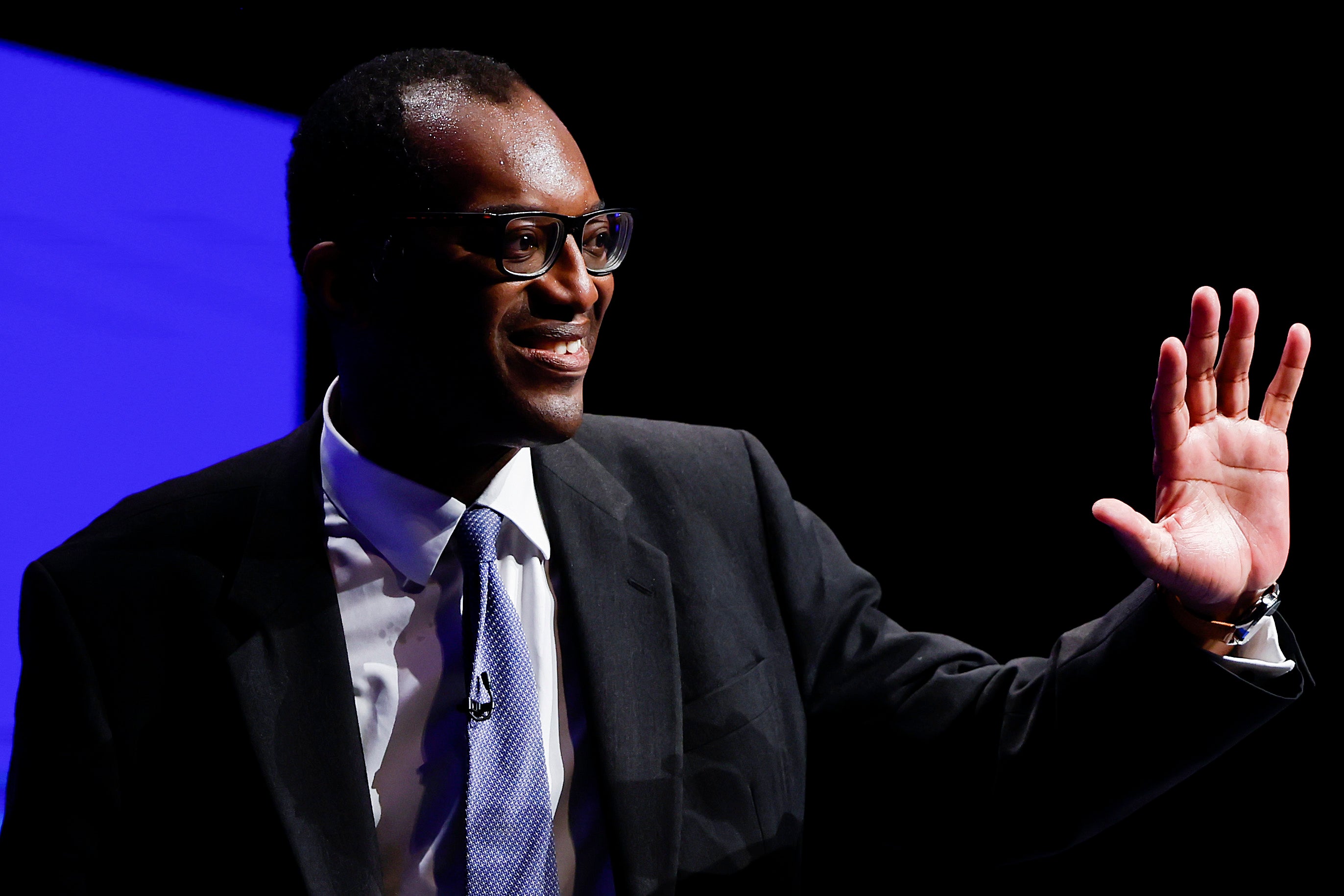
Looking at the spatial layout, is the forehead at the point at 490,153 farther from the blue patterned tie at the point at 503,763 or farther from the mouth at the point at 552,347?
the blue patterned tie at the point at 503,763

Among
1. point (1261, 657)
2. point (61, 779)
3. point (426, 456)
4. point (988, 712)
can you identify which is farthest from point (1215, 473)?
point (61, 779)

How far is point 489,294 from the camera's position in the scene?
136 centimetres

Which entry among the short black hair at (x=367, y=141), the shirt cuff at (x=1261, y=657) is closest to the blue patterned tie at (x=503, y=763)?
the short black hair at (x=367, y=141)

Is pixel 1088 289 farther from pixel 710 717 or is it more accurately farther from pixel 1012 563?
pixel 710 717

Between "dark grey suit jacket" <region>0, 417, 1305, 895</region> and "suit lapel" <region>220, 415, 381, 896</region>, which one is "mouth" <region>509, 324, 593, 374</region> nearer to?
"dark grey suit jacket" <region>0, 417, 1305, 895</region>

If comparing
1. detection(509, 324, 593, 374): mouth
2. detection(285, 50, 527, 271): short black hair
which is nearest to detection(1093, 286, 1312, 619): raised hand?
detection(509, 324, 593, 374): mouth

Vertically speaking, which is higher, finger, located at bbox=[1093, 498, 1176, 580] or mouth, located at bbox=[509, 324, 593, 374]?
mouth, located at bbox=[509, 324, 593, 374]

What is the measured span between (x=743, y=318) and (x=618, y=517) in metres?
1.36

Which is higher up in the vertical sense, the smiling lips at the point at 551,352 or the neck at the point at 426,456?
the smiling lips at the point at 551,352

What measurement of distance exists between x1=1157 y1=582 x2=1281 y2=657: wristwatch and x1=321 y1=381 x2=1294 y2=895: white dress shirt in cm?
75

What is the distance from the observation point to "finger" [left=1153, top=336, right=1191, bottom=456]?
4.19 feet

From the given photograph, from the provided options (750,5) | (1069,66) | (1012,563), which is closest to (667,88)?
(750,5)

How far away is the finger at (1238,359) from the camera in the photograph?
1.28 m

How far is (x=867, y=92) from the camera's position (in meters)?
2.58
